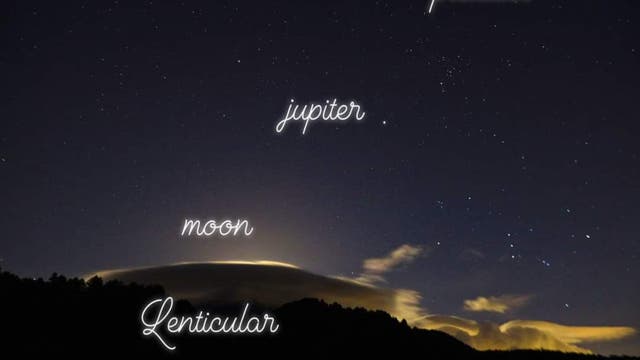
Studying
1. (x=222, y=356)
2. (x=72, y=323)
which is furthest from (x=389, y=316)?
(x=72, y=323)

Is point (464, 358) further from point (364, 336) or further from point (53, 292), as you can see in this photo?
point (53, 292)

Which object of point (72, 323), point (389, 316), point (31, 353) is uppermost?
point (389, 316)

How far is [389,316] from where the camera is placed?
120375mm

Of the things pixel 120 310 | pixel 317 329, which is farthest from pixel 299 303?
pixel 120 310

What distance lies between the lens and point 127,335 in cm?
6694

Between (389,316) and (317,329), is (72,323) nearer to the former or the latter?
(317,329)

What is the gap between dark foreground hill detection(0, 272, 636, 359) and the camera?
188 ft

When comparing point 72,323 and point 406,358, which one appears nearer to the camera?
point 72,323

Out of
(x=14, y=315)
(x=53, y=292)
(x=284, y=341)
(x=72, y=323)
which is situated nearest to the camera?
(x=14, y=315)

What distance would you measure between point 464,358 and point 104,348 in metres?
47.9

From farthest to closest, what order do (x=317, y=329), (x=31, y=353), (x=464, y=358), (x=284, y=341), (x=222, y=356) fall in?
1. (x=317, y=329)
2. (x=284, y=341)
3. (x=464, y=358)
4. (x=222, y=356)
5. (x=31, y=353)

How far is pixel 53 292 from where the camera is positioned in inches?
2667

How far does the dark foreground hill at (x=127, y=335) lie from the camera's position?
57406 mm

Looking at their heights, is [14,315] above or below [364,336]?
below
